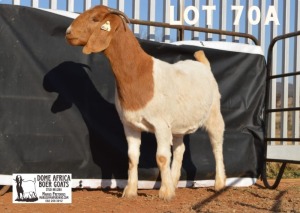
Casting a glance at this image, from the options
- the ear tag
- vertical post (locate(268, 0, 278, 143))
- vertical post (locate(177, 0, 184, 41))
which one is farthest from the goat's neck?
vertical post (locate(268, 0, 278, 143))

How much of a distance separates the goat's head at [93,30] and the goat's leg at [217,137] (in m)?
1.78

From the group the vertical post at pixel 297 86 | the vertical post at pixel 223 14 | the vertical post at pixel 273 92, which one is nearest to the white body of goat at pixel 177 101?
the vertical post at pixel 223 14

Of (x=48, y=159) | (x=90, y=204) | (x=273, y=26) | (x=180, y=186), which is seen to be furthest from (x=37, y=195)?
(x=273, y=26)

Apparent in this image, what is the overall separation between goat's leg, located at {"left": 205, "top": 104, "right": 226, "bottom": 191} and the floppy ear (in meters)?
1.75

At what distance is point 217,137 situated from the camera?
23.5 ft

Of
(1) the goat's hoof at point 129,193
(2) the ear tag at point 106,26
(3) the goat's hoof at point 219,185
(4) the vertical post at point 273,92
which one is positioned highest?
(2) the ear tag at point 106,26

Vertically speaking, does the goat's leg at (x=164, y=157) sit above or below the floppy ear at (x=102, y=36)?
below

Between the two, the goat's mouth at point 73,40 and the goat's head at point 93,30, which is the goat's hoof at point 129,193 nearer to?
the goat's head at point 93,30

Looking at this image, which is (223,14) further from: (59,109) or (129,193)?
(129,193)

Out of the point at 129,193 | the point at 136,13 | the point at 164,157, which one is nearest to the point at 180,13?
the point at 136,13

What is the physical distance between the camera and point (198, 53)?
735 centimetres

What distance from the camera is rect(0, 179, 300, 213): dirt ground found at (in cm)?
549

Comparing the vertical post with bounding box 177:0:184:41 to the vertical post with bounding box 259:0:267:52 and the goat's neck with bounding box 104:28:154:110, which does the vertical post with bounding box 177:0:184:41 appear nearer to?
the vertical post with bounding box 259:0:267:52

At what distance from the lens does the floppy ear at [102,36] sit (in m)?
5.79
